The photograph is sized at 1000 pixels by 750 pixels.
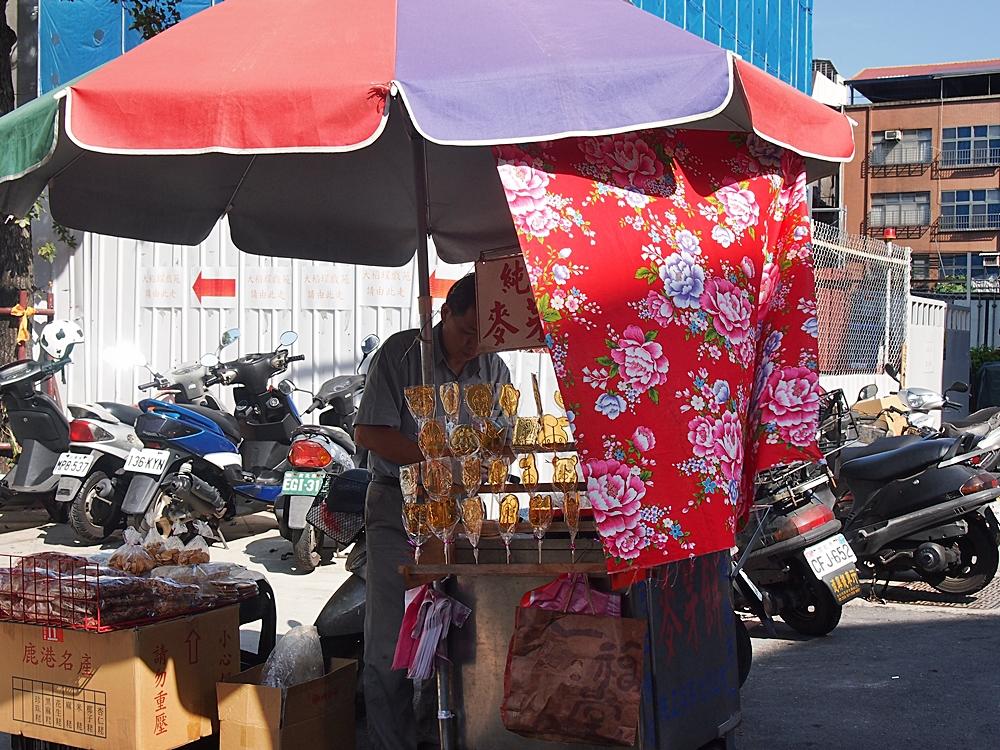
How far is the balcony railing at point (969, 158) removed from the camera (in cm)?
5484

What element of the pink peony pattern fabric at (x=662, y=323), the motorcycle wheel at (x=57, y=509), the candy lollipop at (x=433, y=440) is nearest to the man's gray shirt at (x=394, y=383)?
the candy lollipop at (x=433, y=440)

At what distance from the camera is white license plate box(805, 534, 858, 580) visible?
6156 mm

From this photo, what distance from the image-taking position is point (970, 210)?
54.6 meters

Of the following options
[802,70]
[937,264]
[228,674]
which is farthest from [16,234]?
[937,264]

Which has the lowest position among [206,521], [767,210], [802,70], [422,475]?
[206,521]

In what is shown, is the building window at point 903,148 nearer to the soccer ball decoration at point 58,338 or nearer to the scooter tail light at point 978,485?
the scooter tail light at point 978,485

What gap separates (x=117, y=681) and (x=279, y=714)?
54 cm

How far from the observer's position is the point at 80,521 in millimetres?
8484

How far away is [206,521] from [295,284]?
282cm

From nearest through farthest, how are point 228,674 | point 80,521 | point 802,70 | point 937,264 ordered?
point 228,674 < point 80,521 < point 802,70 < point 937,264

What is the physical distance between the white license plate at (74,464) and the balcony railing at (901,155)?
177ft

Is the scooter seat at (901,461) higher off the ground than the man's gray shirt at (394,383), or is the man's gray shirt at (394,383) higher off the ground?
the man's gray shirt at (394,383)

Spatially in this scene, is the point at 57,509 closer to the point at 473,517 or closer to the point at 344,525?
the point at 344,525

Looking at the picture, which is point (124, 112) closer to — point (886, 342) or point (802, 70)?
point (886, 342)
